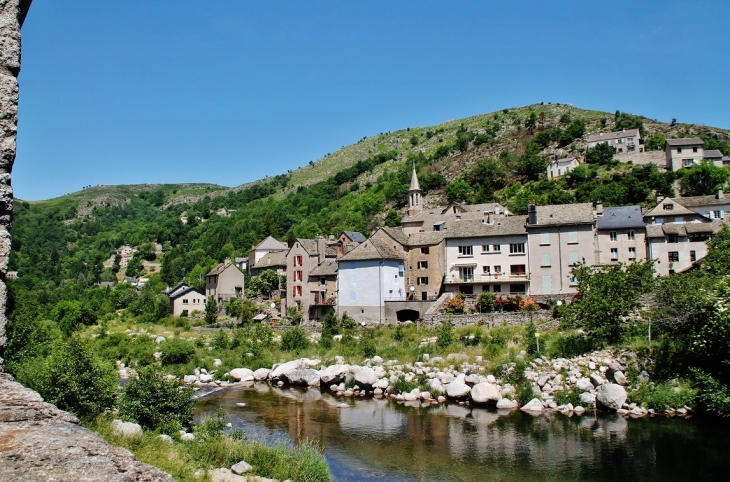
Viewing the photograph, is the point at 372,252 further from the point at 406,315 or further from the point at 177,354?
the point at 177,354

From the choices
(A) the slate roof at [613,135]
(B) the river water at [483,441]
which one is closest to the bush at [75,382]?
(B) the river water at [483,441]

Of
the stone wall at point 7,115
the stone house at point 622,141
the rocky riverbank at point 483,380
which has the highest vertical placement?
the stone house at point 622,141

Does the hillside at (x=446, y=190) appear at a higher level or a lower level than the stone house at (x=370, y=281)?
higher

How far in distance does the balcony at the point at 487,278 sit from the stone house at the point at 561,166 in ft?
226

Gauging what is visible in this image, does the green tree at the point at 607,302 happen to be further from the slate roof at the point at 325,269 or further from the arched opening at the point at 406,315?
the slate roof at the point at 325,269

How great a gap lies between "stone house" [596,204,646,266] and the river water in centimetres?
3062

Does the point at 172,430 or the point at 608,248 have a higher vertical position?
the point at 608,248

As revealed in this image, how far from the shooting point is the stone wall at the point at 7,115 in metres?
4.96

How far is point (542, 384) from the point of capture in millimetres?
32562

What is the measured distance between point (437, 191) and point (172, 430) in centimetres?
11503

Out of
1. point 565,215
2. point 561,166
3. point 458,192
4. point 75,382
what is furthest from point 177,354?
point 561,166

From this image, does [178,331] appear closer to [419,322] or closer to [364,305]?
[364,305]

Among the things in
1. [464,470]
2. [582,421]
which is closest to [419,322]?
[582,421]

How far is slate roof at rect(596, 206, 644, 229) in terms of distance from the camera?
2216 inches
